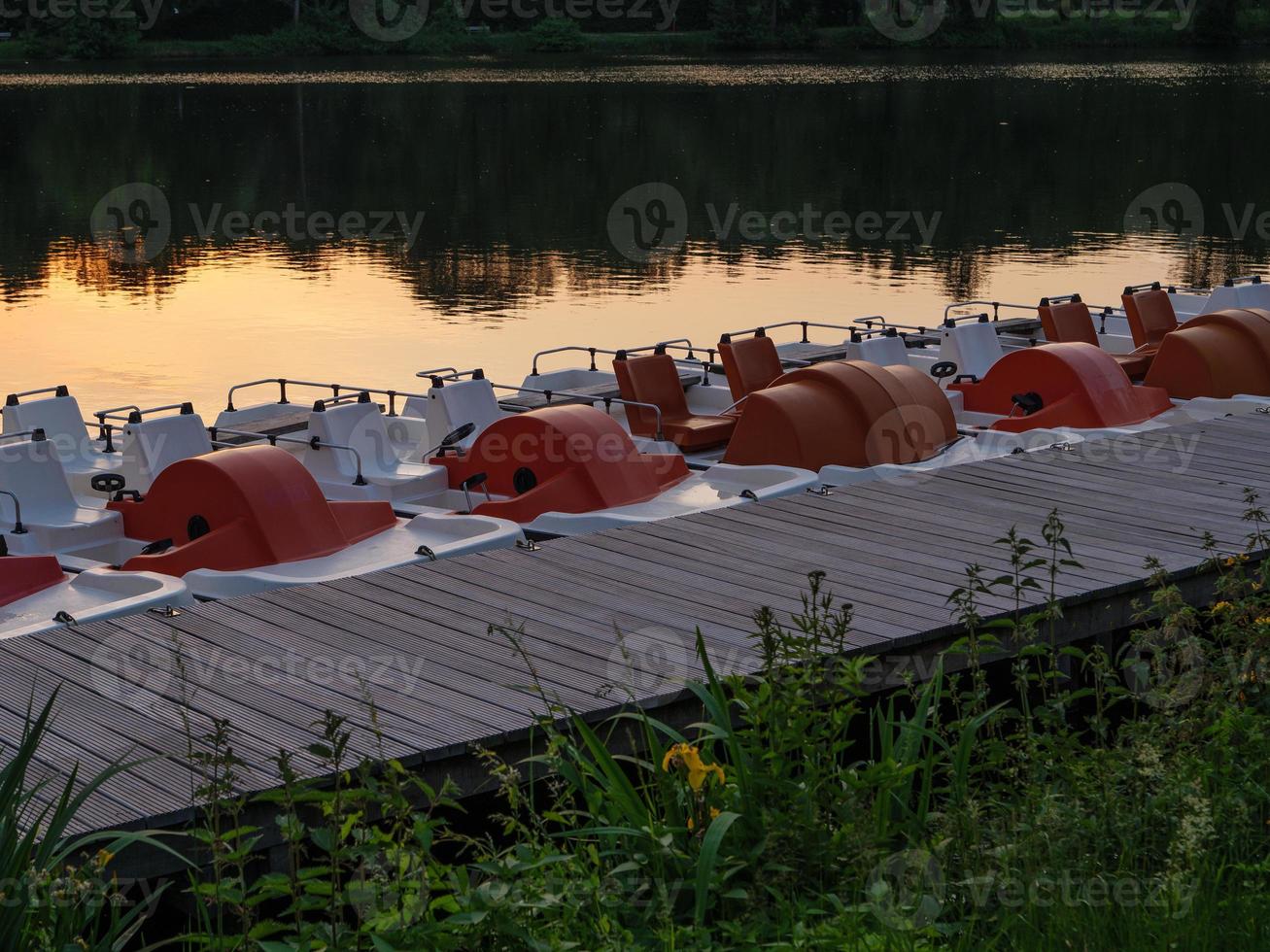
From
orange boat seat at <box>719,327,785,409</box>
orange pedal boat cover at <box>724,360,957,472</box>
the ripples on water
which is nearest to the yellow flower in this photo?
orange pedal boat cover at <box>724,360,957,472</box>

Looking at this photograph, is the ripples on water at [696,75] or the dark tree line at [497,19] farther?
the dark tree line at [497,19]

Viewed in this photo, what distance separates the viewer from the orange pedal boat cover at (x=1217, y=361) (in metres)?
10.6

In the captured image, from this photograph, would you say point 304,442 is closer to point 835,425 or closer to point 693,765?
point 835,425

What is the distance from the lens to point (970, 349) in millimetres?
11703

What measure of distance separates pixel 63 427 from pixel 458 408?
2123 millimetres

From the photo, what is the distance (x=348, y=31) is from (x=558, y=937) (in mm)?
51203

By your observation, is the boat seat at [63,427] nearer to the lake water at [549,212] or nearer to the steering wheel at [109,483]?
the steering wheel at [109,483]

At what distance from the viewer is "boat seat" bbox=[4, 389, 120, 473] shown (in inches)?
360

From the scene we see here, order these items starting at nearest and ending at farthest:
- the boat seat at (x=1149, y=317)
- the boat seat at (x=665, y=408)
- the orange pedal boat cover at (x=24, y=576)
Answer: the orange pedal boat cover at (x=24, y=576)
the boat seat at (x=665, y=408)
the boat seat at (x=1149, y=317)

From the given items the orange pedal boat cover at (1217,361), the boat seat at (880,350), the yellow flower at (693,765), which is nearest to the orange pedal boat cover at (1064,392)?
the orange pedal boat cover at (1217,361)

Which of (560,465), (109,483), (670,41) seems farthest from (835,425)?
(670,41)

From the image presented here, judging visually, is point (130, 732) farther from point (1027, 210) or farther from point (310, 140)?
point (310, 140)

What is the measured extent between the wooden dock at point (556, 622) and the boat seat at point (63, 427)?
12.1 feet

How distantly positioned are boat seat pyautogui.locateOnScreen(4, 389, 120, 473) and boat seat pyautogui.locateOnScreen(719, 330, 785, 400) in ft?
11.6
